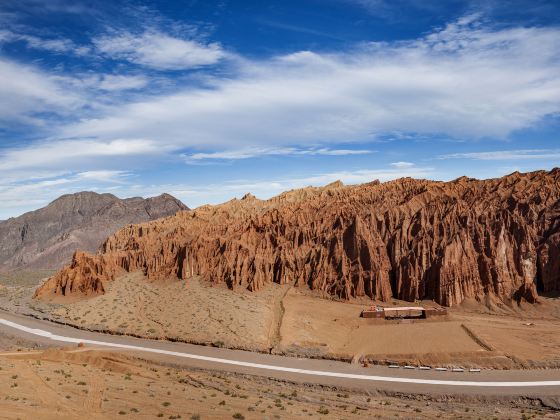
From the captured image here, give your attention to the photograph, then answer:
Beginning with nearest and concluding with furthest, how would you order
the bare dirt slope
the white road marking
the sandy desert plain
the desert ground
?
the bare dirt slope
the sandy desert plain
the white road marking
the desert ground

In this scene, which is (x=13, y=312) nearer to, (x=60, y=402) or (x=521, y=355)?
(x=60, y=402)

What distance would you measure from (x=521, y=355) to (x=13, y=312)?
203 ft

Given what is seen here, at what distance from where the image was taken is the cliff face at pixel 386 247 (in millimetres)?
61094

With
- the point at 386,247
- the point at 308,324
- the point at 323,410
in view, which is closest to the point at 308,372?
the point at 323,410

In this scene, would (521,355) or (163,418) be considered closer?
(163,418)

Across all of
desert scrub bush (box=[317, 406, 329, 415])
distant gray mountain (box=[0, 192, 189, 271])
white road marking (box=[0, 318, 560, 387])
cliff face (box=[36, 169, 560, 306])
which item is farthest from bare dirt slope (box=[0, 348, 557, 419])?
distant gray mountain (box=[0, 192, 189, 271])

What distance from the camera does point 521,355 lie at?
41938mm

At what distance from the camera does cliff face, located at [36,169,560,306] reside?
200ft

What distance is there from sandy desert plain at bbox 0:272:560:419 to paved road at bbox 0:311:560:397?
1.11m

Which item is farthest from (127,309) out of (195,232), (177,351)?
(195,232)

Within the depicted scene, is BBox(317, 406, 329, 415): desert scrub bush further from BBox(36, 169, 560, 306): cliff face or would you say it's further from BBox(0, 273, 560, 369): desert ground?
BBox(36, 169, 560, 306): cliff face

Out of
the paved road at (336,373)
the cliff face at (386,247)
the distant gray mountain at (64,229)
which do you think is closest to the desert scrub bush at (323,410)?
the paved road at (336,373)

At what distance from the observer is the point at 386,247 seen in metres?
69.2

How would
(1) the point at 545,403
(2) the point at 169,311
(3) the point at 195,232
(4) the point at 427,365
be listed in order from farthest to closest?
(3) the point at 195,232 < (2) the point at 169,311 < (4) the point at 427,365 < (1) the point at 545,403
